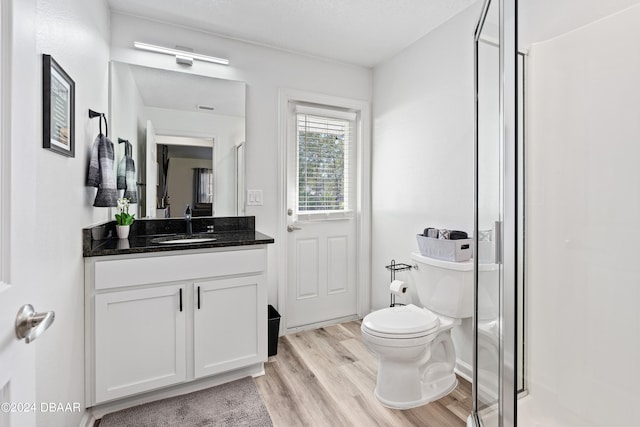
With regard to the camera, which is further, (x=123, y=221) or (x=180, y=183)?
(x=180, y=183)

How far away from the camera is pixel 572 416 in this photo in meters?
1.29

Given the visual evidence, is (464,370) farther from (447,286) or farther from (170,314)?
(170,314)

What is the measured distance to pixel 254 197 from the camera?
253cm

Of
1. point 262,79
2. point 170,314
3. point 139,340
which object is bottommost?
point 139,340

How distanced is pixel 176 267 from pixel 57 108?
0.91 meters

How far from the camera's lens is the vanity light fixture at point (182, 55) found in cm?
216

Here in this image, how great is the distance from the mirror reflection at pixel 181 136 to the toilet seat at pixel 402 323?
129 centimetres

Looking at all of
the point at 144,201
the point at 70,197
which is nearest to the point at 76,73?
the point at 70,197

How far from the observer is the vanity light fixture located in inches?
84.9

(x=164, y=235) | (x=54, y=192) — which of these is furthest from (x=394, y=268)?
(x=54, y=192)

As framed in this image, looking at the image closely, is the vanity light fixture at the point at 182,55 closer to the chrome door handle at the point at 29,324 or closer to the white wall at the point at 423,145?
the white wall at the point at 423,145

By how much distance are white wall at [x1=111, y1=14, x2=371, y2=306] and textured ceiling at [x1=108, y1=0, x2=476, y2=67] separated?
82mm

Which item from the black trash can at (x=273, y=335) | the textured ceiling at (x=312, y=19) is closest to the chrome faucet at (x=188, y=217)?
the black trash can at (x=273, y=335)

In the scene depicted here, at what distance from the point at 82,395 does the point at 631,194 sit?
2.45m
